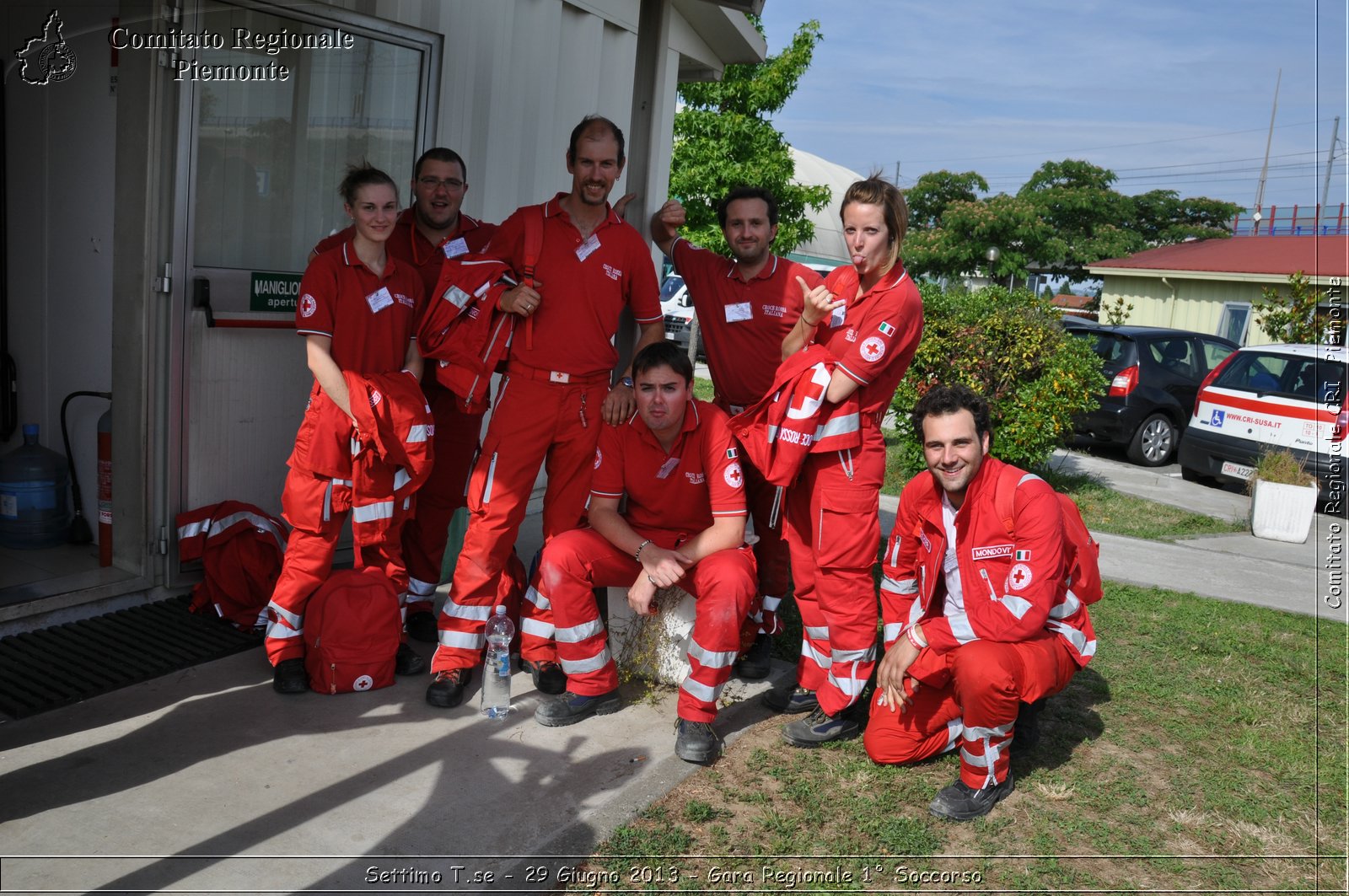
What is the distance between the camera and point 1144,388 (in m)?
12.9

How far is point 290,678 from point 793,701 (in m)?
2.07

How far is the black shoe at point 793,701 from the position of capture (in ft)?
14.5

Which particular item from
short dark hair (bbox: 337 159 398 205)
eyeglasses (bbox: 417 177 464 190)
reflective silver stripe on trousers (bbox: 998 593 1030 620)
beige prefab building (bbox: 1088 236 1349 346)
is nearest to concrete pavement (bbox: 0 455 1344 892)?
reflective silver stripe on trousers (bbox: 998 593 1030 620)

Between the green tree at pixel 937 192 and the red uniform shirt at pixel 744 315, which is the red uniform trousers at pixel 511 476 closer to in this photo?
the red uniform shirt at pixel 744 315

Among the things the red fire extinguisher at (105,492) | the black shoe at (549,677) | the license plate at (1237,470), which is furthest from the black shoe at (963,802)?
the license plate at (1237,470)

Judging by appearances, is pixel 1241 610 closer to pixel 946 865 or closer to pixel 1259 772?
pixel 1259 772

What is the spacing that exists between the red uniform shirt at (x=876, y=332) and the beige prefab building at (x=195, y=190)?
1958 millimetres

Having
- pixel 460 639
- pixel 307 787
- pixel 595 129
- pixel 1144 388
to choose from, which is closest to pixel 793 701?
pixel 460 639

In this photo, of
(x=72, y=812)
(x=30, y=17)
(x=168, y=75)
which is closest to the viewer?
(x=72, y=812)

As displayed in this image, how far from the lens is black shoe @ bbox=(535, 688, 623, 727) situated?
13.2 feet

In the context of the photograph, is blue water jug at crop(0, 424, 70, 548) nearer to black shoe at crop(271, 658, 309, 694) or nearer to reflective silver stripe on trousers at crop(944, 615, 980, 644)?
black shoe at crop(271, 658, 309, 694)

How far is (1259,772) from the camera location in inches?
168

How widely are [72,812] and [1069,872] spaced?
10.4 ft

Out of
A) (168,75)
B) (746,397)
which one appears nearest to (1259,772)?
(746,397)
